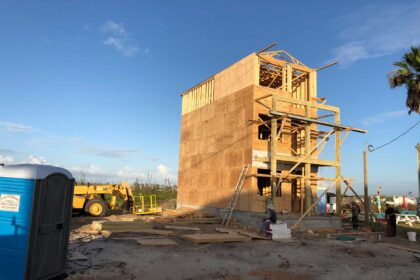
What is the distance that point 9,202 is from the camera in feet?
22.1

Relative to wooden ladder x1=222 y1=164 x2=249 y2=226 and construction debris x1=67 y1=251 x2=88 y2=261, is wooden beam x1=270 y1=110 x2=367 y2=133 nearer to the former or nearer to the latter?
wooden ladder x1=222 y1=164 x2=249 y2=226

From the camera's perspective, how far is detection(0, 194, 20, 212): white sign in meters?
6.69

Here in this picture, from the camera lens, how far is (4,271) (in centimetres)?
662

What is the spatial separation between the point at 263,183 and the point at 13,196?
1684cm

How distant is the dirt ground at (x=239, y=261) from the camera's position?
8.41m

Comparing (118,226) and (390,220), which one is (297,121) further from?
(118,226)

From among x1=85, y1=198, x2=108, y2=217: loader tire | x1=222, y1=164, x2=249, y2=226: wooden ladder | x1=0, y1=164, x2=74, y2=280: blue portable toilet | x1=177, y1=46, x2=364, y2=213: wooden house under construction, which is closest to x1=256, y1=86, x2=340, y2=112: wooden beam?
Answer: x1=177, y1=46, x2=364, y2=213: wooden house under construction

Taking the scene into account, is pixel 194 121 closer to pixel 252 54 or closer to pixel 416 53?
pixel 252 54

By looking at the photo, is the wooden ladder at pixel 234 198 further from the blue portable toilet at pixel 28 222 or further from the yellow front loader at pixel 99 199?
the blue portable toilet at pixel 28 222

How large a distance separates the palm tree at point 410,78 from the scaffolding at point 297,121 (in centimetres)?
289

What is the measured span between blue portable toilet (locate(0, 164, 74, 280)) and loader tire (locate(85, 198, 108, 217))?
14455mm

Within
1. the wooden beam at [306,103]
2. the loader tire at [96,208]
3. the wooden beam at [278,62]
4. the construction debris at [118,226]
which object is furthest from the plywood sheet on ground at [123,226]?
the wooden beam at [278,62]

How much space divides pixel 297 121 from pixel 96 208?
40.6 ft

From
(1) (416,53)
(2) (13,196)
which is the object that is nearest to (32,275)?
(2) (13,196)
